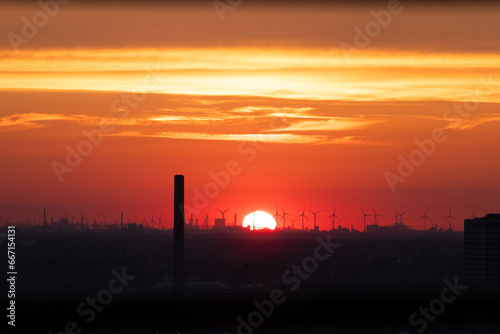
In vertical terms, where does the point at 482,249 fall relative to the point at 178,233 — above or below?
below

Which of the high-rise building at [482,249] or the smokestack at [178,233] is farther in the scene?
the high-rise building at [482,249]

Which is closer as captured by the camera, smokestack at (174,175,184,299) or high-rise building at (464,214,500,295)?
smokestack at (174,175,184,299)

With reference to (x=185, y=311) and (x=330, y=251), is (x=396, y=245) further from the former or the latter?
(x=185, y=311)

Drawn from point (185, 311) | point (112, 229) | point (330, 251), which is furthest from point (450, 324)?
point (112, 229)

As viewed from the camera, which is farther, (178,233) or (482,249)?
(482,249)
